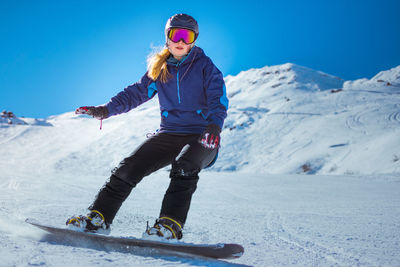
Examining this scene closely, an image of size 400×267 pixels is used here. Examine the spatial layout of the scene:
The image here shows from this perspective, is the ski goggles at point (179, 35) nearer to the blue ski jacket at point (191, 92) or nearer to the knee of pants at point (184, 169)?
the blue ski jacket at point (191, 92)

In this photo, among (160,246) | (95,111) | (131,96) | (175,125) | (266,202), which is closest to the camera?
(160,246)

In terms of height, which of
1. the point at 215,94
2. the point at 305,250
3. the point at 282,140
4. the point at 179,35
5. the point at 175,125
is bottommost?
the point at 305,250

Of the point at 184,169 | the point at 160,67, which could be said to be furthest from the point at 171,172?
the point at 160,67

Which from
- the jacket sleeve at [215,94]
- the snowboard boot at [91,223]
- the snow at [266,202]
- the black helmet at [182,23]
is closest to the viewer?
the snow at [266,202]

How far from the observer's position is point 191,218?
10.6ft

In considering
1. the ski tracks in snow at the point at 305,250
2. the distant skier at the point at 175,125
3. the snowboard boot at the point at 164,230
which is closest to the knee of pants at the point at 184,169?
the distant skier at the point at 175,125

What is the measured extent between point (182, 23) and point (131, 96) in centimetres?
88

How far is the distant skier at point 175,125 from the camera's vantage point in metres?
2.20

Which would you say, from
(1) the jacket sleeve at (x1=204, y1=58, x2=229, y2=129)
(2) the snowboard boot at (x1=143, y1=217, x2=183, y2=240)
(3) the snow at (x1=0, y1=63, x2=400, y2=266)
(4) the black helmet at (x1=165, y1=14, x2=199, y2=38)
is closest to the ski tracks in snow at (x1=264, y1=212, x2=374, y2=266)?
(3) the snow at (x1=0, y1=63, x2=400, y2=266)

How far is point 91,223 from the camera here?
2.21 m

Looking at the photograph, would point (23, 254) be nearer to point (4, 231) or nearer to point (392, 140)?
point (4, 231)

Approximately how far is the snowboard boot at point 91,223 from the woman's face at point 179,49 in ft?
4.99

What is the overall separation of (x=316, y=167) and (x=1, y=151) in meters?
15.0

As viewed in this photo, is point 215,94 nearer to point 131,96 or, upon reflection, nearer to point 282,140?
point 131,96
